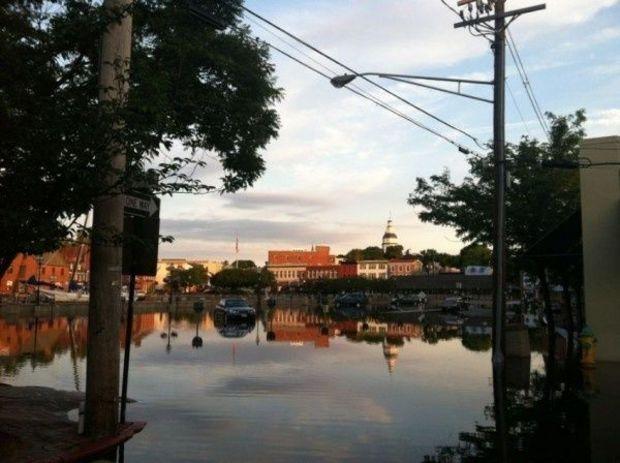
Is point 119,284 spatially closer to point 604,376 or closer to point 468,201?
point 604,376

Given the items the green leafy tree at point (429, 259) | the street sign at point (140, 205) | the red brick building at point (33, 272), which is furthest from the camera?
the green leafy tree at point (429, 259)

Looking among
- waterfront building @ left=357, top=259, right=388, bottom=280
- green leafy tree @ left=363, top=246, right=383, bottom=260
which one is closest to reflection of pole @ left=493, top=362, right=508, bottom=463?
waterfront building @ left=357, top=259, right=388, bottom=280

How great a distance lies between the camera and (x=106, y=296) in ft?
29.9

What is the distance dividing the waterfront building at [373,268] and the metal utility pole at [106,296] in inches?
6391

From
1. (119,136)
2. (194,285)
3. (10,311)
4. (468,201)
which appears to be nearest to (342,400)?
(119,136)

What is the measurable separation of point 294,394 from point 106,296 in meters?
5.16

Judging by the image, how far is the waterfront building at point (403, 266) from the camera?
6693 inches

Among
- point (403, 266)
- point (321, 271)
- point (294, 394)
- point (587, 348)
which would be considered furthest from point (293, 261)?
point (294, 394)

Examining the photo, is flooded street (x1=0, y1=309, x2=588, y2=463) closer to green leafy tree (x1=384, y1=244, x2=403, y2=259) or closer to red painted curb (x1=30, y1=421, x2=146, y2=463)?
red painted curb (x1=30, y1=421, x2=146, y2=463)

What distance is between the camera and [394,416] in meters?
10.9

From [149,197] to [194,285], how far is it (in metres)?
149

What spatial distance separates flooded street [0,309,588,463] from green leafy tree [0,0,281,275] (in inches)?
133

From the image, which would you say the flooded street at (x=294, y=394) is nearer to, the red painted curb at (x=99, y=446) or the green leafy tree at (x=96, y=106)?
the red painted curb at (x=99, y=446)

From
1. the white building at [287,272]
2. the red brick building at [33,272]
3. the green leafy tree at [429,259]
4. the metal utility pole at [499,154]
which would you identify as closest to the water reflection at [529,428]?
the metal utility pole at [499,154]
